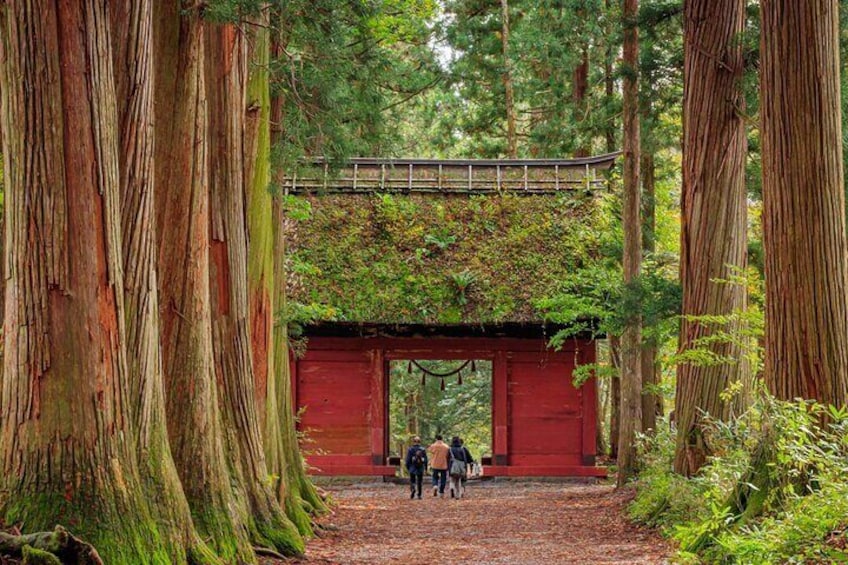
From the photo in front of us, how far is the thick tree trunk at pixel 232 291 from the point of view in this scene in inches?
447

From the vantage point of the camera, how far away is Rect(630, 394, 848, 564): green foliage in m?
7.70

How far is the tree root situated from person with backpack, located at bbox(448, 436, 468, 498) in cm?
1544

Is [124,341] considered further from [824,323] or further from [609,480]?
[609,480]

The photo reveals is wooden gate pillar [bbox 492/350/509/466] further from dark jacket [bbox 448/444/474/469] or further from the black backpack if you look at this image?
the black backpack

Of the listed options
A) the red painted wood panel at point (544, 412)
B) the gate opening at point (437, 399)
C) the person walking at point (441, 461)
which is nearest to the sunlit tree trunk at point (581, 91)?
the red painted wood panel at point (544, 412)

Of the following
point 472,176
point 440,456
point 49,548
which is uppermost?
point 472,176

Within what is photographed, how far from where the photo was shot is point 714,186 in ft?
45.1

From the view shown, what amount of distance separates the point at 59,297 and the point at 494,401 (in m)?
18.9

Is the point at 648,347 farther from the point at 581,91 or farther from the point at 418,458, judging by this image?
the point at 581,91

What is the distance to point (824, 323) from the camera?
30.6 ft

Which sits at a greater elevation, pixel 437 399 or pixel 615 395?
pixel 615 395

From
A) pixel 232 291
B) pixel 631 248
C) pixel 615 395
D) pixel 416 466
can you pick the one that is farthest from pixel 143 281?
pixel 615 395

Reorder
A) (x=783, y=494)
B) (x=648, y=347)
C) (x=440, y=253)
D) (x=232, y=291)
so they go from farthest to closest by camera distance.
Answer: (x=440, y=253) < (x=648, y=347) < (x=232, y=291) < (x=783, y=494)

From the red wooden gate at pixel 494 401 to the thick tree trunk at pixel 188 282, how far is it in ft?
50.6
